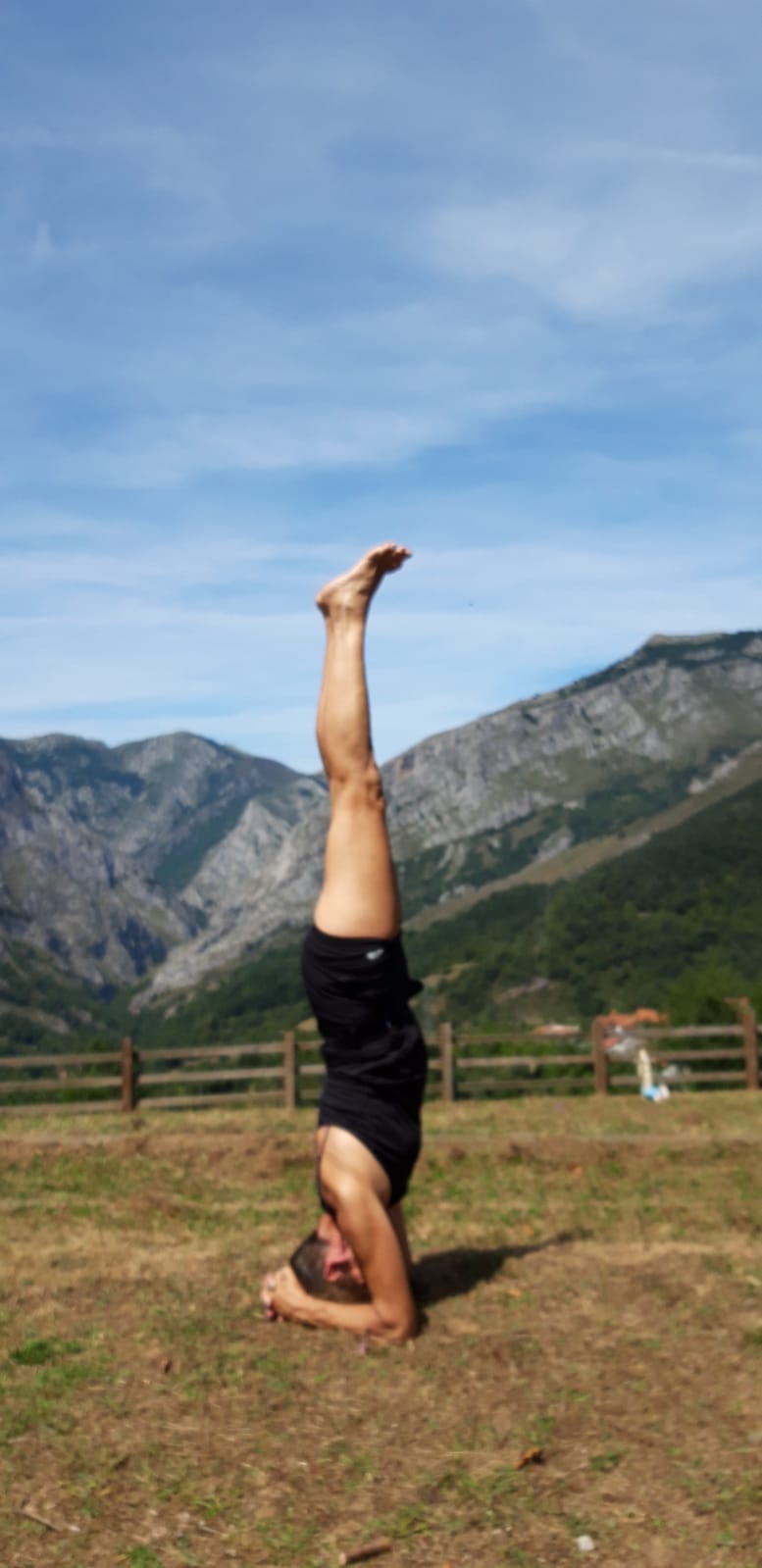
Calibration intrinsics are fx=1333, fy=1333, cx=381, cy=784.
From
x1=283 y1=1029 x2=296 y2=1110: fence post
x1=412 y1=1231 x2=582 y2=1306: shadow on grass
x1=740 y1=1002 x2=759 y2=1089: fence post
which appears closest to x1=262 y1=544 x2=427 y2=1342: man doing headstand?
x1=412 y1=1231 x2=582 y2=1306: shadow on grass

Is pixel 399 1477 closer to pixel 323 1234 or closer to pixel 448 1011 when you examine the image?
pixel 323 1234

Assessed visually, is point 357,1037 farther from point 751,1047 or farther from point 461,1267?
point 751,1047

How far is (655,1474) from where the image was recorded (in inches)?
201

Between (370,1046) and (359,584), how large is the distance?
253 cm

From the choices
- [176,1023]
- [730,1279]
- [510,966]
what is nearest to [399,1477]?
[730,1279]

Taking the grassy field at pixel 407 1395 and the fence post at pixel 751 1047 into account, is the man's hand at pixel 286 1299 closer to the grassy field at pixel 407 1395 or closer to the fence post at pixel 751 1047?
the grassy field at pixel 407 1395

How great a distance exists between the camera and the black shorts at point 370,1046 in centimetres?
704

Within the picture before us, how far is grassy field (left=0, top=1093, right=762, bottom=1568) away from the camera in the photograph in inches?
186

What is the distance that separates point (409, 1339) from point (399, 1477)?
1.62m

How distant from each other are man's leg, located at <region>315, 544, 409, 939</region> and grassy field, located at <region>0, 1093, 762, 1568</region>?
2194 mm

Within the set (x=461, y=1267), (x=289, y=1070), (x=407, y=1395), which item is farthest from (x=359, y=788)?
(x=289, y=1070)

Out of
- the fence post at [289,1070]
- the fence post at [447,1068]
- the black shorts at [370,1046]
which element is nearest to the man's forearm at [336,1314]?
the black shorts at [370,1046]

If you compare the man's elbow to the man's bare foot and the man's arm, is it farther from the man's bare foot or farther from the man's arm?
the man's bare foot

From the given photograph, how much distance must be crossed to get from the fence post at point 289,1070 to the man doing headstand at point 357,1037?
1181 cm
